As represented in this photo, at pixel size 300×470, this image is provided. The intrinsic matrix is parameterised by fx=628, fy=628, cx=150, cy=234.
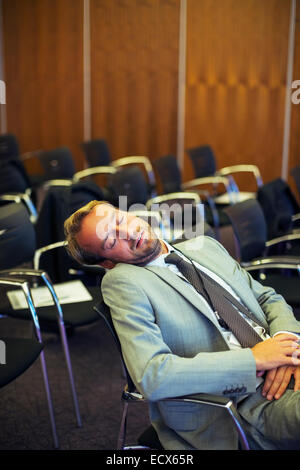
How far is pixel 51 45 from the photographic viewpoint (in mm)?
8688

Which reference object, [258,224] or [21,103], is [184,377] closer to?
[258,224]

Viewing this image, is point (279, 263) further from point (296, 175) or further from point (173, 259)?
point (296, 175)

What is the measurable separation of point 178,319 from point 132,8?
6931 mm

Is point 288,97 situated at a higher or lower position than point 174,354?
higher

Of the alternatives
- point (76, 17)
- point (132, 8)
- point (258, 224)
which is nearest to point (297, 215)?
point (258, 224)

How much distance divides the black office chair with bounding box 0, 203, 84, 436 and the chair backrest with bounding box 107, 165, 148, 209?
1808 millimetres

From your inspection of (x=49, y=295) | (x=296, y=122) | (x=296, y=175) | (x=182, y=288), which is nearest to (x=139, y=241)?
(x=182, y=288)

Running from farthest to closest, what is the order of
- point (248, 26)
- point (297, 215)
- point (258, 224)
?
point (248, 26) < point (297, 215) < point (258, 224)

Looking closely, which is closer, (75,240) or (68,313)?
(75,240)

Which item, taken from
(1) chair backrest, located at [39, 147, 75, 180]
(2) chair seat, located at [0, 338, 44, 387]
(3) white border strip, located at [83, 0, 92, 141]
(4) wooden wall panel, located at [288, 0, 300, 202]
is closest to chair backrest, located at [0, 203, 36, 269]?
(2) chair seat, located at [0, 338, 44, 387]

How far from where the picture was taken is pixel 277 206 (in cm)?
446

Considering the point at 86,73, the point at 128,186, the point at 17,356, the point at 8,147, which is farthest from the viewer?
the point at 86,73

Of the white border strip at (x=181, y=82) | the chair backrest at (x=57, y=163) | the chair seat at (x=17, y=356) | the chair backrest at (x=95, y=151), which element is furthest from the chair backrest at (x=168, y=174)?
the chair seat at (x=17, y=356)

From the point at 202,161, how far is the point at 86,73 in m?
2.75
